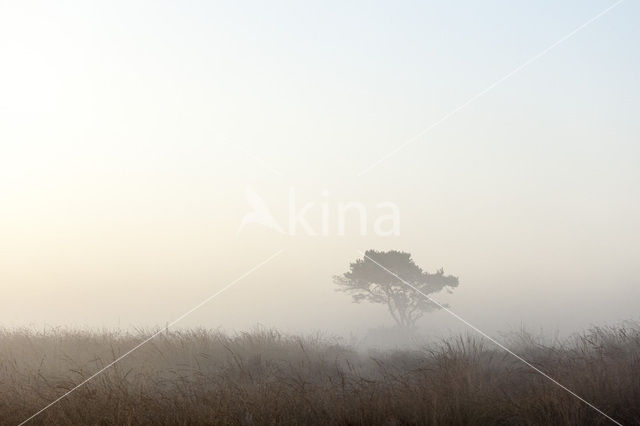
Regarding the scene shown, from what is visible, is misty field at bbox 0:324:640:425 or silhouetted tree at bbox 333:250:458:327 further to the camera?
silhouetted tree at bbox 333:250:458:327

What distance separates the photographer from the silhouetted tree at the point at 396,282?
41.7 meters

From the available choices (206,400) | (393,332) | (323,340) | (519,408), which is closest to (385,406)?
(519,408)

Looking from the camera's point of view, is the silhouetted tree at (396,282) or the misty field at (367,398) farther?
the silhouetted tree at (396,282)

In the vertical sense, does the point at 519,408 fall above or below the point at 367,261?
below

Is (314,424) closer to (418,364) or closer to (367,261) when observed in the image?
(418,364)

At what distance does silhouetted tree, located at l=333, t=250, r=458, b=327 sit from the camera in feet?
137

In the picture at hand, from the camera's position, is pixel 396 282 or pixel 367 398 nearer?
pixel 367 398

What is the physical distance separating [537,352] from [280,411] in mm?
8417

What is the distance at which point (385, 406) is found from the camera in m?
7.33

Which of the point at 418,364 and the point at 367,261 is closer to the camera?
the point at 418,364

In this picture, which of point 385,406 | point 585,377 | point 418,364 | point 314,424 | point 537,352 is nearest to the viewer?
point 314,424

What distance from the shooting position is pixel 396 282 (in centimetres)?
4181

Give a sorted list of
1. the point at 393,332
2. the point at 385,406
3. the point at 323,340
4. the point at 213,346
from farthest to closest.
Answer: the point at 393,332 < the point at 323,340 < the point at 213,346 < the point at 385,406

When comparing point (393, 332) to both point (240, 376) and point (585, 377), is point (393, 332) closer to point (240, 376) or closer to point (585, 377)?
point (240, 376)
